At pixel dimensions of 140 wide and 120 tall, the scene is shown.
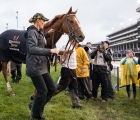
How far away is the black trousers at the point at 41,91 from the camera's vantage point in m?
4.38

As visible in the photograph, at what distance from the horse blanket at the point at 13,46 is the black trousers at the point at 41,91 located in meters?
2.16

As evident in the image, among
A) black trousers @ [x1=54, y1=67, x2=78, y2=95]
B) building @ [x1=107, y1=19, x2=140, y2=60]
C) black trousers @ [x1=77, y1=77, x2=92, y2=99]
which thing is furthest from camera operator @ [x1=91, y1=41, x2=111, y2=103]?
building @ [x1=107, y1=19, x2=140, y2=60]

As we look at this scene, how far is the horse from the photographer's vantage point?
5884mm

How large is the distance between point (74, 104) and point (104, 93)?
1662 mm

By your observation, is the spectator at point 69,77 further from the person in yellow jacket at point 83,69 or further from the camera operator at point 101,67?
the camera operator at point 101,67

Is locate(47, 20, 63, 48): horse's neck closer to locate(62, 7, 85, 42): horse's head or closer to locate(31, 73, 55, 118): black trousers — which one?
locate(62, 7, 85, 42): horse's head

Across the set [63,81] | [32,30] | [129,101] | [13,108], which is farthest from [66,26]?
[129,101]

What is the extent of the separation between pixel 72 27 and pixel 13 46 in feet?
6.18

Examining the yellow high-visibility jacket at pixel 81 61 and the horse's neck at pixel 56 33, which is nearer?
the horse's neck at pixel 56 33

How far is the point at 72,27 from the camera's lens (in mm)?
5922

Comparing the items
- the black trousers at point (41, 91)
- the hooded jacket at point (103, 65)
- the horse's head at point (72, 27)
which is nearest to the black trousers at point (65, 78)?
the horse's head at point (72, 27)

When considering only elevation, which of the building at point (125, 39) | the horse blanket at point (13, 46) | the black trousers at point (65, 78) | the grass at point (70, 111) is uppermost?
the building at point (125, 39)

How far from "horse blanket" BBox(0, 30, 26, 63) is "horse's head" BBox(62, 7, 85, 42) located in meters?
1.25

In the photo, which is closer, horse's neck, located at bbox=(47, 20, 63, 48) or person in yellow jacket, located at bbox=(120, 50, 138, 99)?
horse's neck, located at bbox=(47, 20, 63, 48)
